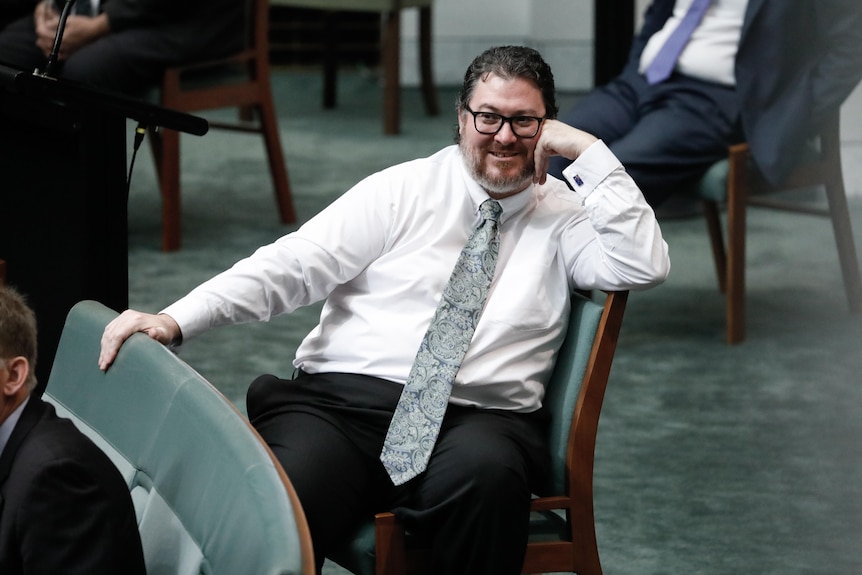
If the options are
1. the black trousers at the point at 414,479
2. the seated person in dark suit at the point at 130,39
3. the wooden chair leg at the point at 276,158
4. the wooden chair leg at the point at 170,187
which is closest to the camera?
the black trousers at the point at 414,479

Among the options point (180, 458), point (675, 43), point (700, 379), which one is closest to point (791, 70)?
point (675, 43)

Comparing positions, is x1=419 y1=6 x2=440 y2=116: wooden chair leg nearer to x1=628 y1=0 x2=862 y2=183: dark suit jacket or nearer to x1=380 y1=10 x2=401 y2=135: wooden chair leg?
x1=380 y1=10 x2=401 y2=135: wooden chair leg

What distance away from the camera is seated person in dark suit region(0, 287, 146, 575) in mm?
1323

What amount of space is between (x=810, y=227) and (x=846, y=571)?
2.59m

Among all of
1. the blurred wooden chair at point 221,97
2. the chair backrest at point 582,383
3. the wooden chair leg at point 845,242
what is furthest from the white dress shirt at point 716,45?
the chair backrest at point 582,383

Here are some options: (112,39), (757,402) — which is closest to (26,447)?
(757,402)

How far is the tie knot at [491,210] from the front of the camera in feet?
6.91

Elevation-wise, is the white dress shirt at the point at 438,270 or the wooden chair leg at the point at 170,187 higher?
the white dress shirt at the point at 438,270

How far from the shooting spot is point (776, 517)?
264cm

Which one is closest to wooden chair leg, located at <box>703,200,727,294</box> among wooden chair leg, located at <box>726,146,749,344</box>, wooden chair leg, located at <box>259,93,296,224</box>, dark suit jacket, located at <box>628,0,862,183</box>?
wooden chair leg, located at <box>726,146,749,344</box>

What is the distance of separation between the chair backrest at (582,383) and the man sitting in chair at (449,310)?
0.10ft

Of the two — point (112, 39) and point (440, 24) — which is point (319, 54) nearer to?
point (440, 24)

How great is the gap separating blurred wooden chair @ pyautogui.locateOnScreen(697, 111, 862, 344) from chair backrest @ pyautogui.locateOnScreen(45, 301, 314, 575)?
2220 millimetres

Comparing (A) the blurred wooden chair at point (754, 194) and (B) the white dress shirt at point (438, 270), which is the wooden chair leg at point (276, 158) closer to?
(A) the blurred wooden chair at point (754, 194)
